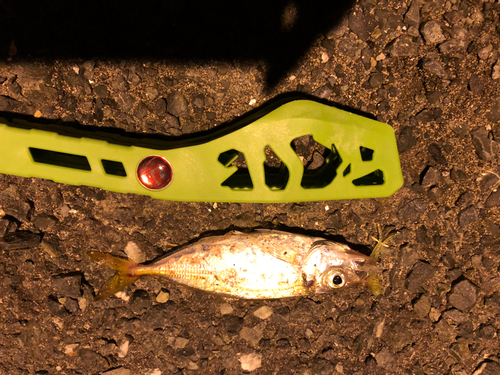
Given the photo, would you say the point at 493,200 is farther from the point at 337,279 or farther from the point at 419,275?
the point at 337,279

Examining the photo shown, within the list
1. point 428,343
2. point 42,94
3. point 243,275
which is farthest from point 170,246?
point 428,343

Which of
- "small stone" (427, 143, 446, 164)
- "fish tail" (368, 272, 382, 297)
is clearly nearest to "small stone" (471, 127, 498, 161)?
"small stone" (427, 143, 446, 164)

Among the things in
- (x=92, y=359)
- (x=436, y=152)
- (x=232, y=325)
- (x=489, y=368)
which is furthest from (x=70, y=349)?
(x=489, y=368)

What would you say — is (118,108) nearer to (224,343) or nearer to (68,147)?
(68,147)

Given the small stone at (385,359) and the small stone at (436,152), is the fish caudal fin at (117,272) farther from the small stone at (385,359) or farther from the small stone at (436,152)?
the small stone at (436,152)

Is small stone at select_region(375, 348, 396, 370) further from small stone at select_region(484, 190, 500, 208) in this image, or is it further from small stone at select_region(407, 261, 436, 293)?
small stone at select_region(484, 190, 500, 208)

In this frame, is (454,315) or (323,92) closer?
(323,92)

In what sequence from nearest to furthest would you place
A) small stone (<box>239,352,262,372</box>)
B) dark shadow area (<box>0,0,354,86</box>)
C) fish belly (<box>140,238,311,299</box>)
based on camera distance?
1. dark shadow area (<box>0,0,354,86</box>)
2. fish belly (<box>140,238,311,299</box>)
3. small stone (<box>239,352,262,372</box>)
